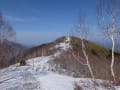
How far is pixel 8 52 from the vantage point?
36250 mm

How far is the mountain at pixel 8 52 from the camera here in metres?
28.3

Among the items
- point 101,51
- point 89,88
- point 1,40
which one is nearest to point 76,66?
point 1,40

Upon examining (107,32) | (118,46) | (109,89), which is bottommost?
(109,89)

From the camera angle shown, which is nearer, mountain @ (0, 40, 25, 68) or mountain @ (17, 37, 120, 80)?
mountain @ (17, 37, 120, 80)

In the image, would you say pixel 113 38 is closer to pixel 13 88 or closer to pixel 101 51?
pixel 13 88

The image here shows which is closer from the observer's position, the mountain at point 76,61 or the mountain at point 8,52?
the mountain at point 76,61

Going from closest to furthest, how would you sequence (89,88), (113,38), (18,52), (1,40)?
(89,88) → (113,38) → (1,40) → (18,52)

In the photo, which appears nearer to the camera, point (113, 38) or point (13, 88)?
point (13, 88)

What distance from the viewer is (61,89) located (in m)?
10.7

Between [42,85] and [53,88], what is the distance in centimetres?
99

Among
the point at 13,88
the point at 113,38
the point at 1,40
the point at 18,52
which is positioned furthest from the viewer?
the point at 18,52

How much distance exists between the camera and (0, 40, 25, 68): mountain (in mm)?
28291

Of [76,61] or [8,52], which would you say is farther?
[8,52]

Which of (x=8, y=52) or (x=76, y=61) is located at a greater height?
(x=8, y=52)
